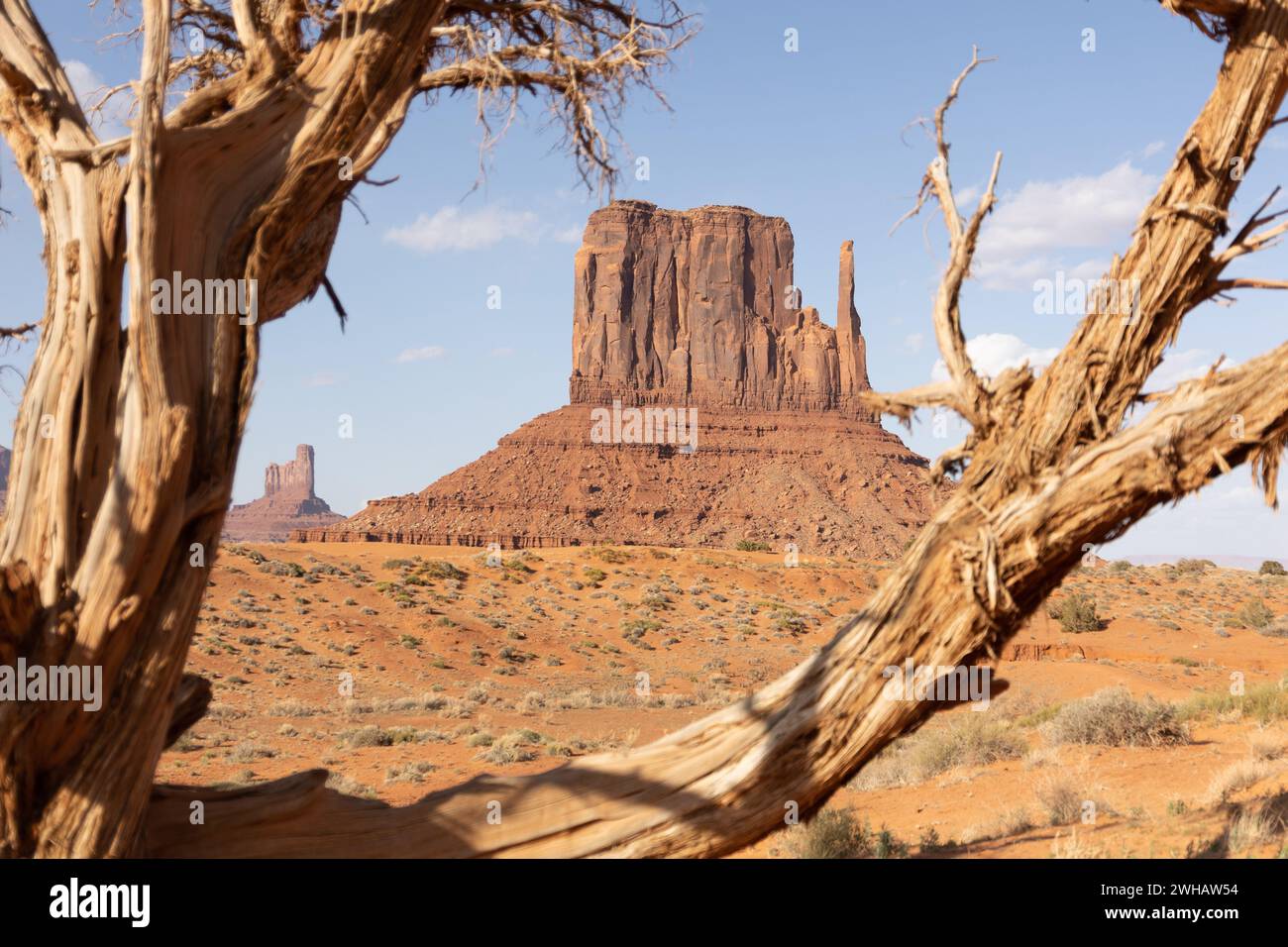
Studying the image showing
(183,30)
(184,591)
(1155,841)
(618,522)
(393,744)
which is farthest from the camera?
(618,522)

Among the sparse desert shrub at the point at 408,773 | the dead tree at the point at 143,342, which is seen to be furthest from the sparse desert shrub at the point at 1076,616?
the dead tree at the point at 143,342

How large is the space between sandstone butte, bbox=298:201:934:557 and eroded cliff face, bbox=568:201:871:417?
0.17 meters

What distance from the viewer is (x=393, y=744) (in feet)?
51.6

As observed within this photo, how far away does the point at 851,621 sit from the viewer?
3.19 meters

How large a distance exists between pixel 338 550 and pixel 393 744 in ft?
109

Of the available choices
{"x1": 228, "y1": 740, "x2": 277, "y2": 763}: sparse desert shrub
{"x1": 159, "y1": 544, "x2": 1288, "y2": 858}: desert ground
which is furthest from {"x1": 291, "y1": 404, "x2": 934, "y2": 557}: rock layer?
{"x1": 228, "y1": 740, "x2": 277, "y2": 763}: sparse desert shrub

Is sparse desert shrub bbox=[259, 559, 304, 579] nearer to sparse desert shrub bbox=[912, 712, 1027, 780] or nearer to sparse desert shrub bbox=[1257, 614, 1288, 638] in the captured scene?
sparse desert shrub bbox=[912, 712, 1027, 780]

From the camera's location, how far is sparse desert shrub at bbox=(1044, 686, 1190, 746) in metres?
10.8

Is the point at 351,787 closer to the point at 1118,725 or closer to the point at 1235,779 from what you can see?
the point at 1118,725

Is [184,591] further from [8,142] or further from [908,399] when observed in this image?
[908,399]

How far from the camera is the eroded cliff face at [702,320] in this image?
Result: 103938 millimetres

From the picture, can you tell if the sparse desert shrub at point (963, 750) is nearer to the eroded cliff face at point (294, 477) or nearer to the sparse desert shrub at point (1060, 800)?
the sparse desert shrub at point (1060, 800)

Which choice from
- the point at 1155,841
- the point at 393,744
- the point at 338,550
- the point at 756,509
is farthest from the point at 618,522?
the point at 1155,841

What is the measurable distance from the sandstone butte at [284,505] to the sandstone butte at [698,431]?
55219 mm
